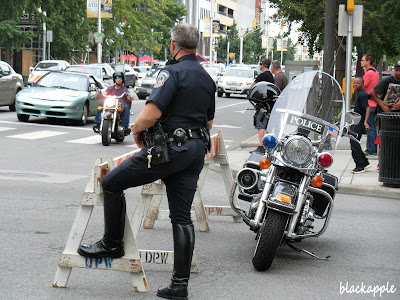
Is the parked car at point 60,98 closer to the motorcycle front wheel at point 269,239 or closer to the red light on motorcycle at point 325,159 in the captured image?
the red light on motorcycle at point 325,159

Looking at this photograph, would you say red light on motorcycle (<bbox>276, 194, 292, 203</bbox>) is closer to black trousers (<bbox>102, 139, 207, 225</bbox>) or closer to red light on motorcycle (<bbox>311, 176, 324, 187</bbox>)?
red light on motorcycle (<bbox>311, 176, 324, 187</bbox>)

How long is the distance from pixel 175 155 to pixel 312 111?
230 cm

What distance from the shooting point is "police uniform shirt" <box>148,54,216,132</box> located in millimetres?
5516

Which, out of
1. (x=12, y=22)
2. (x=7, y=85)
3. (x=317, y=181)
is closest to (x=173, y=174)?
(x=317, y=181)

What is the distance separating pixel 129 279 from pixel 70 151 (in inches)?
392

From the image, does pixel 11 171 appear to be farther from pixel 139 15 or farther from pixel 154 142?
pixel 139 15

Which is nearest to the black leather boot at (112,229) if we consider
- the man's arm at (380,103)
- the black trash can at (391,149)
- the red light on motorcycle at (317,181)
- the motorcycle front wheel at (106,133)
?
the red light on motorcycle at (317,181)

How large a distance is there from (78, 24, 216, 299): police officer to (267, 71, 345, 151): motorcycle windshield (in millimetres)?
1726

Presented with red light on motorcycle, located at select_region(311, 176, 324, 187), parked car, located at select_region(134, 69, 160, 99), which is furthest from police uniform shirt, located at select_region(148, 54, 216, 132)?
parked car, located at select_region(134, 69, 160, 99)

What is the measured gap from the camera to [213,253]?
7.34 m

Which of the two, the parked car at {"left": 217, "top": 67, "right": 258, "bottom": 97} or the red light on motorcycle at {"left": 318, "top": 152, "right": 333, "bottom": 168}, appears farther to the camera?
the parked car at {"left": 217, "top": 67, "right": 258, "bottom": 97}

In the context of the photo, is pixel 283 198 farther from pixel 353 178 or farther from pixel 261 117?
pixel 261 117

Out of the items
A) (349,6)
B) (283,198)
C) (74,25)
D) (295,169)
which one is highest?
(74,25)

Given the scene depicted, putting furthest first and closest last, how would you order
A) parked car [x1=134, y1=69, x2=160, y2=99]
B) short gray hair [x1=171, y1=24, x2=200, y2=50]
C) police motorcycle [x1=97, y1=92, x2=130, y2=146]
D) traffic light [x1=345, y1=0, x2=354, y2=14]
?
parked car [x1=134, y1=69, x2=160, y2=99] < police motorcycle [x1=97, y1=92, x2=130, y2=146] < traffic light [x1=345, y1=0, x2=354, y2=14] < short gray hair [x1=171, y1=24, x2=200, y2=50]
